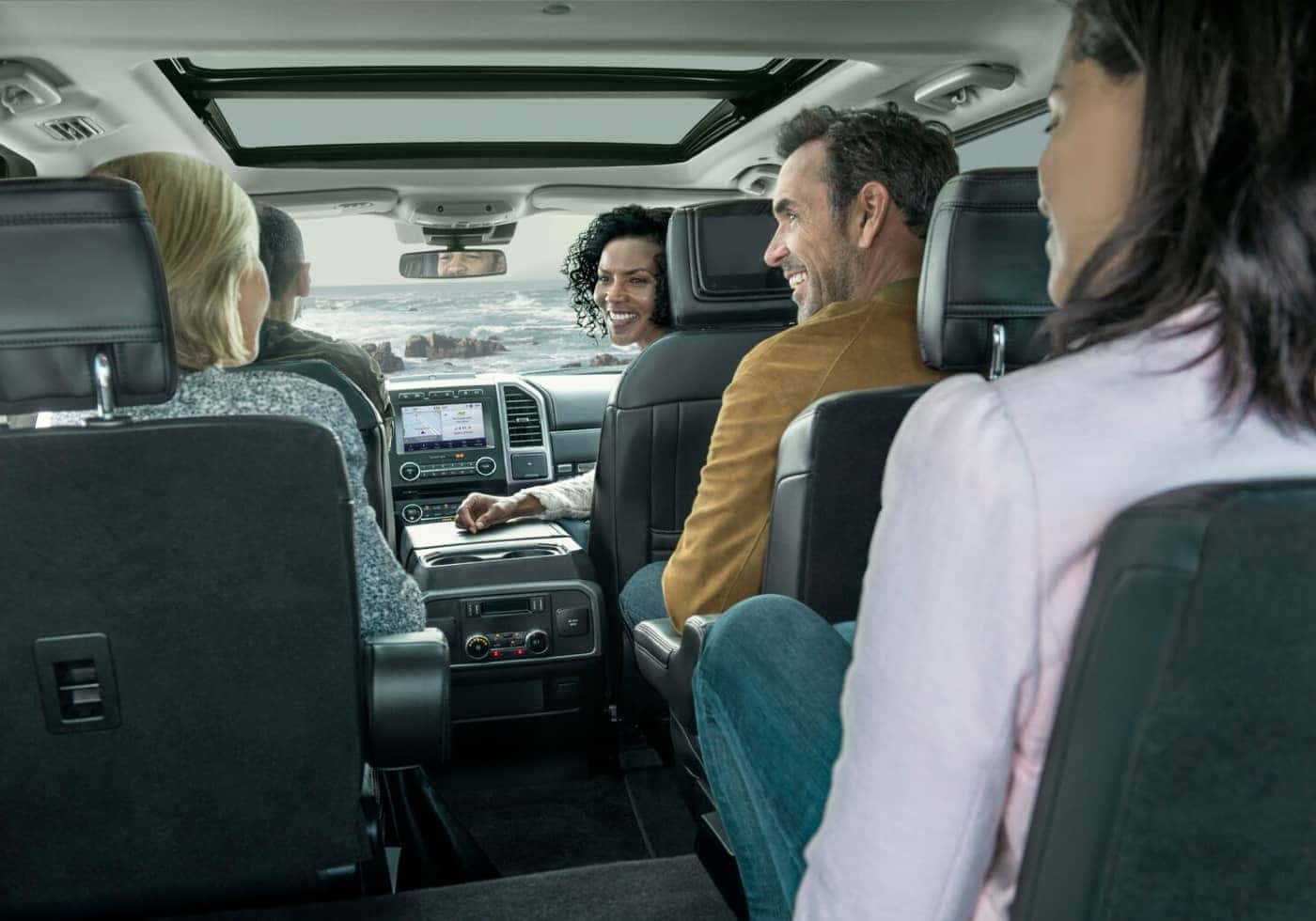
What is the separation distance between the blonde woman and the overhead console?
274 centimetres

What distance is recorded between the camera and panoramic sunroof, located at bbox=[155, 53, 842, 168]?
3.87 meters

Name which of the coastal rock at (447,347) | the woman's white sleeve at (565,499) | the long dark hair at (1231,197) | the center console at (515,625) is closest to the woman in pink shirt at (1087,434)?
the long dark hair at (1231,197)

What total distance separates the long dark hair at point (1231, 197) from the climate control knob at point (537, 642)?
102 inches

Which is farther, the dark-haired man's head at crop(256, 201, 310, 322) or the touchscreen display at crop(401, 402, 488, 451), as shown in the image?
the touchscreen display at crop(401, 402, 488, 451)

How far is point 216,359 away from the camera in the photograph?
6.87 ft

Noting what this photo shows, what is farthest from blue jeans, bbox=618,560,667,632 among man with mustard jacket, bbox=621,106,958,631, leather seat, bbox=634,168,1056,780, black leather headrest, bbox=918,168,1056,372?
black leather headrest, bbox=918,168,1056,372

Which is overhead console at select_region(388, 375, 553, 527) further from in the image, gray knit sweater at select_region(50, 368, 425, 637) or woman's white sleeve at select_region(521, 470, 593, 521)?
gray knit sweater at select_region(50, 368, 425, 637)

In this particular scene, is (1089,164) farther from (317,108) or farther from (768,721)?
(317,108)

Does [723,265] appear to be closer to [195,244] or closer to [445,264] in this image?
[195,244]

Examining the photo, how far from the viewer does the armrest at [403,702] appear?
204 cm

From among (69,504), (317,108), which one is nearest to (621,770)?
(69,504)

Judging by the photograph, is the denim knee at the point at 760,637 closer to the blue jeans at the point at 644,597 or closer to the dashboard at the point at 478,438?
the blue jeans at the point at 644,597

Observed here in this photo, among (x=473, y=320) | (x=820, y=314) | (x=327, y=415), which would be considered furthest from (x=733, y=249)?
(x=473, y=320)

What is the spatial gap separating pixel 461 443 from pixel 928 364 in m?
3.25
